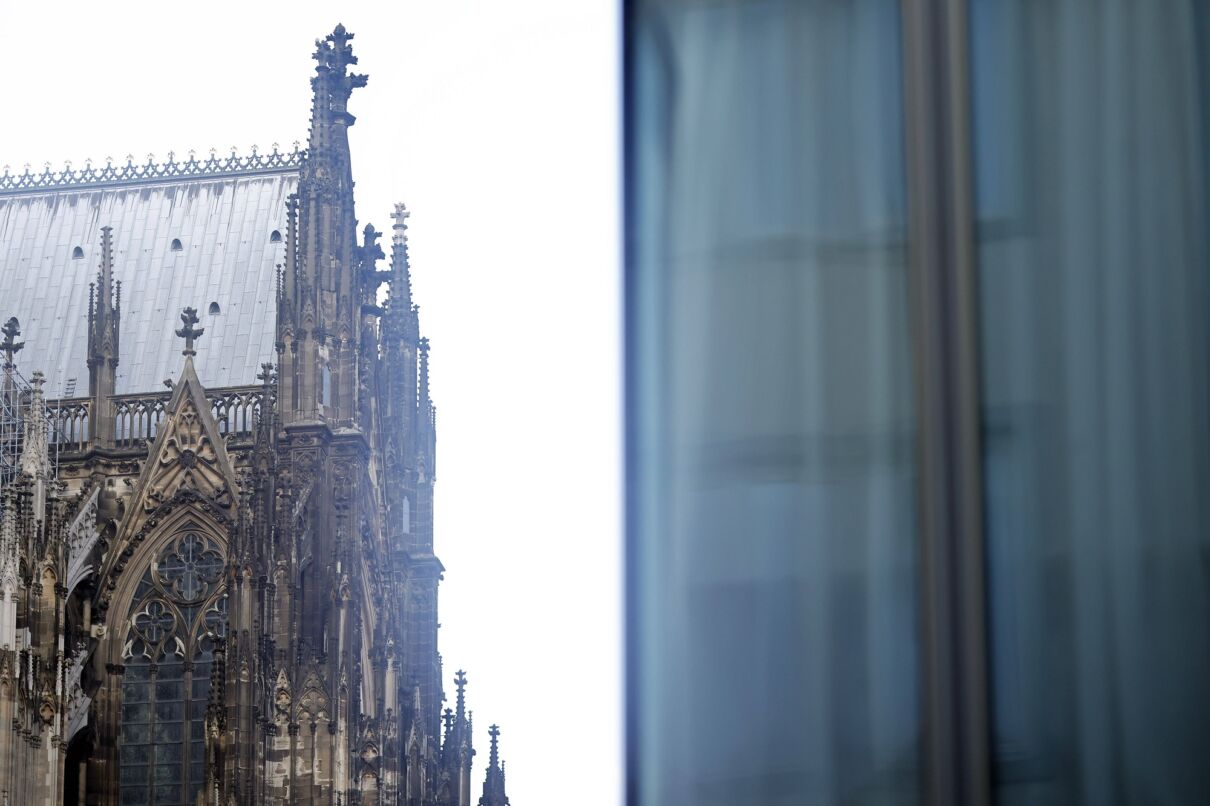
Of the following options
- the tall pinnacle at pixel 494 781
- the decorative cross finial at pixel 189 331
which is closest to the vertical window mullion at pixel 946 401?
the decorative cross finial at pixel 189 331

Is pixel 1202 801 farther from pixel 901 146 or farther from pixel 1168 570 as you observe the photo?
pixel 901 146

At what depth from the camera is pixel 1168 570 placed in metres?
3.55

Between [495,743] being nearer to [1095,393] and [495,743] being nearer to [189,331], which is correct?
[189,331]

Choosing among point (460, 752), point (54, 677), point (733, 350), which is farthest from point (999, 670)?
point (460, 752)

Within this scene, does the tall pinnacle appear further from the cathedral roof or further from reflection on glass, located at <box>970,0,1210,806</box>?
reflection on glass, located at <box>970,0,1210,806</box>

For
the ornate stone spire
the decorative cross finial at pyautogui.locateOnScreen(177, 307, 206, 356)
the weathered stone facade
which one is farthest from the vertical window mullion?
the ornate stone spire

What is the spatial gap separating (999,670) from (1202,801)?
414mm

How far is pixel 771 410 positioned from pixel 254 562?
1853 centimetres

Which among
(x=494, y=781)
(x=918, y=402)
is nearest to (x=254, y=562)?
(x=494, y=781)

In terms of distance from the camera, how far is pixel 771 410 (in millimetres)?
3795

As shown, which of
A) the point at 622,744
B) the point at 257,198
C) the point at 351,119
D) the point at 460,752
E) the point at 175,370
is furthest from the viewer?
the point at 257,198

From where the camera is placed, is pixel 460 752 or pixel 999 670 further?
pixel 460 752

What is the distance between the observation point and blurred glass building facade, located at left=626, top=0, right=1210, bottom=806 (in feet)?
11.7

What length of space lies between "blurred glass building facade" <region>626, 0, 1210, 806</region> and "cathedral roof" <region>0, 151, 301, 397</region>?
2490 cm
